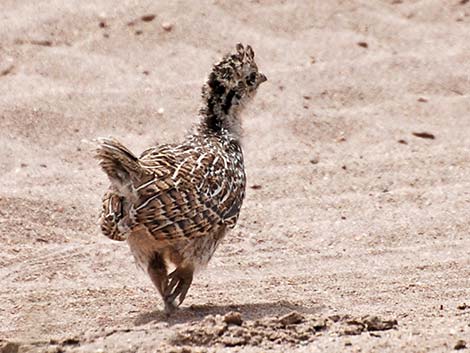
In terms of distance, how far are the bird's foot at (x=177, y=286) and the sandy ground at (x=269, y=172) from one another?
3.4 inches

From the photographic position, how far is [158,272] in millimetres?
6949

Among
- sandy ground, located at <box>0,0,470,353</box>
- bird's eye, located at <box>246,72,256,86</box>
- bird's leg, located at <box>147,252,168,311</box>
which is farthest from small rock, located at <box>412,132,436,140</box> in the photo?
bird's leg, located at <box>147,252,168,311</box>

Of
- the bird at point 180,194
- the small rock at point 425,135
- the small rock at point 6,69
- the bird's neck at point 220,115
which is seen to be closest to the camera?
the bird at point 180,194

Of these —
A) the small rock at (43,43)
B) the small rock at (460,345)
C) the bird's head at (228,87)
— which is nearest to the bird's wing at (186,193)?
the bird's head at (228,87)

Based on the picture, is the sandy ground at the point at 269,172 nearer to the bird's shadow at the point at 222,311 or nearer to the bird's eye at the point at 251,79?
the bird's shadow at the point at 222,311

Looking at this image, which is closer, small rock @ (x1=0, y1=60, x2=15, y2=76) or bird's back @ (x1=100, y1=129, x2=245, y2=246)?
bird's back @ (x1=100, y1=129, x2=245, y2=246)

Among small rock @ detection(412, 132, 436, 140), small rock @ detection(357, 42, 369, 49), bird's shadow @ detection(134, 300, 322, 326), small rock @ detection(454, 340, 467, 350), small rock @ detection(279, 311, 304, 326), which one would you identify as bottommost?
small rock @ detection(412, 132, 436, 140)

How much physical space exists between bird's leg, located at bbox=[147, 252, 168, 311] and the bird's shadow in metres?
0.14

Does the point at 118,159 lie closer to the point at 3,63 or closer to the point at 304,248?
the point at 304,248

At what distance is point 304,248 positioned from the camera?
825cm

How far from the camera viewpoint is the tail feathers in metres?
6.36

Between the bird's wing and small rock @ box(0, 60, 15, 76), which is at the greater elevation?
the bird's wing

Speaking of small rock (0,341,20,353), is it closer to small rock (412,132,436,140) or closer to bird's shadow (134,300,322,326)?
bird's shadow (134,300,322,326)

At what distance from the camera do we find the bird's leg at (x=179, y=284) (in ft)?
22.9
